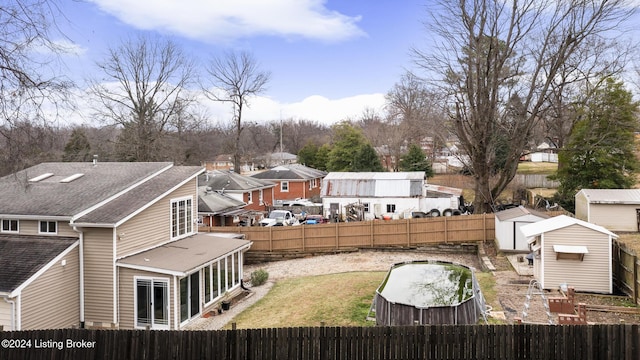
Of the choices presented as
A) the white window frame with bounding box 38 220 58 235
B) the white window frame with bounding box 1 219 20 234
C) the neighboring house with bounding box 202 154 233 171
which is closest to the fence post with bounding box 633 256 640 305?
the white window frame with bounding box 38 220 58 235

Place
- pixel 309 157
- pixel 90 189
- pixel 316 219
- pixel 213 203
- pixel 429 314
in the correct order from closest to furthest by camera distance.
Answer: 1. pixel 429 314
2. pixel 90 189
3. pixel 213 203
4. pixel 316 219
5. pixel 309 157

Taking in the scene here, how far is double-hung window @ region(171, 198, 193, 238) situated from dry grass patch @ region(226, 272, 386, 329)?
13.5ft

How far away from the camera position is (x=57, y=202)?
1453 cm

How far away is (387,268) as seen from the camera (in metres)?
19.8

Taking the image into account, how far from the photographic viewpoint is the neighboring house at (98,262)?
12.2 metres

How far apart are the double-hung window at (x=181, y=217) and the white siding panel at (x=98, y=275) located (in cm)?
329

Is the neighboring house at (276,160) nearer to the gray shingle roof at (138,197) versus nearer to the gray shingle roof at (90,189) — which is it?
the gray shingle roof at (90,189)

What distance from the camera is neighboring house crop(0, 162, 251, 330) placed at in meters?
12.2

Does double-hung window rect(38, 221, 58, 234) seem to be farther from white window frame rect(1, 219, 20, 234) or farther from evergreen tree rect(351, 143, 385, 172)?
evergreen tree rect(351, 143, 385, 172)

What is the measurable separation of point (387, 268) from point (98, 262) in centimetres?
1155

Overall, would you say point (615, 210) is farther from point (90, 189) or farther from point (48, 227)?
point (48, 227)

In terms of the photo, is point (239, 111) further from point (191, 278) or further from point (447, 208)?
point (191, 278)

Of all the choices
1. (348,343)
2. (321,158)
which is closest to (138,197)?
(348,343)

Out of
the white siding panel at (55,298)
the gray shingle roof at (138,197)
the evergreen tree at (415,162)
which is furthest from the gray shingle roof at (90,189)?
the evergreen tree at (415,162)
